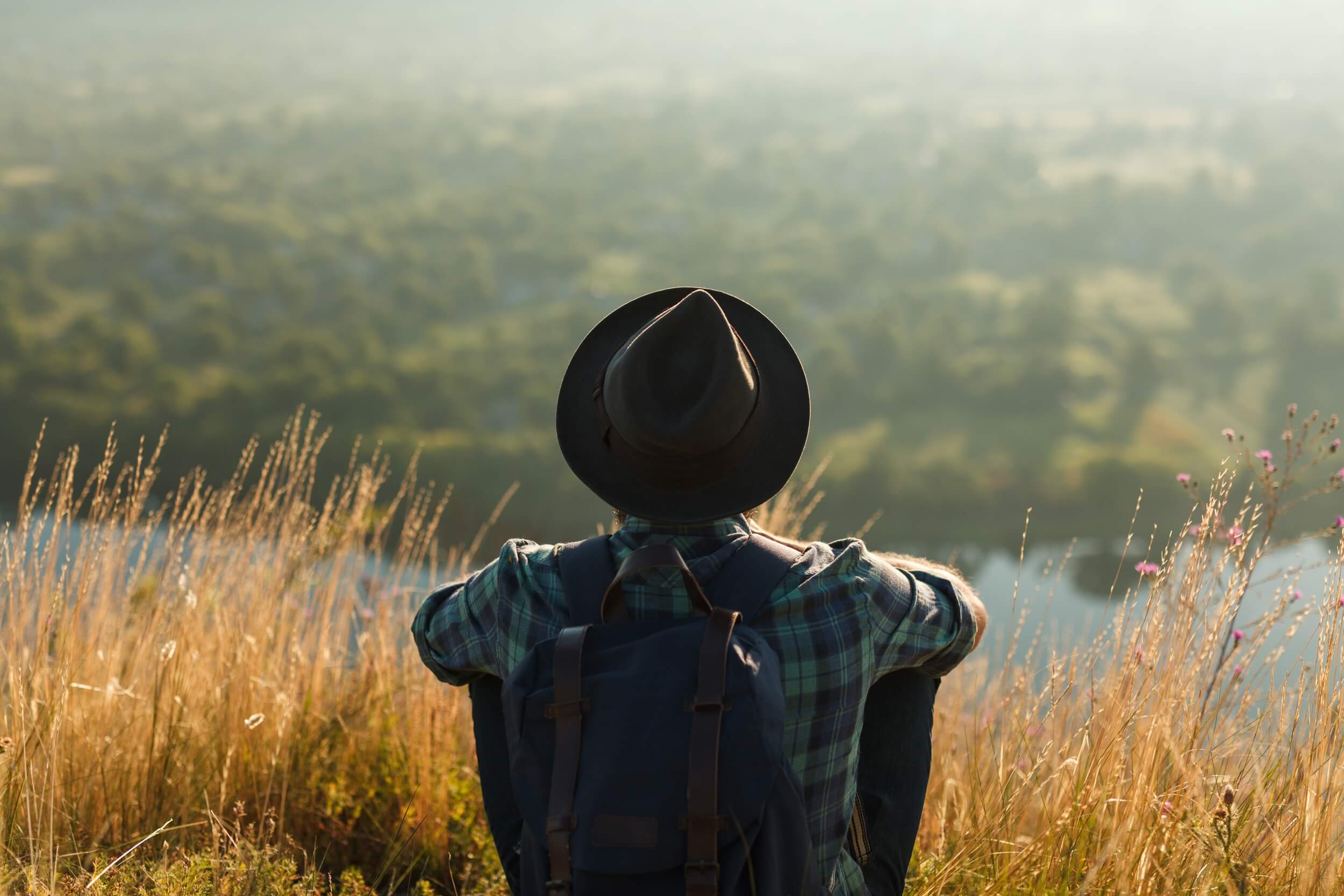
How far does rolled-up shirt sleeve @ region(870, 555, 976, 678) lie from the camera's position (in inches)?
58.5

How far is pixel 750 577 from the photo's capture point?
56.9 inches

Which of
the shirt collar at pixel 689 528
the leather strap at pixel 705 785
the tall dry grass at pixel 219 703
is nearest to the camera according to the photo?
the leather strap at pixel 705 785

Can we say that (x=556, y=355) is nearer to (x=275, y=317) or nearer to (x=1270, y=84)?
(x=275, y=317)

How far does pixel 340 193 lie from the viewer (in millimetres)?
44125

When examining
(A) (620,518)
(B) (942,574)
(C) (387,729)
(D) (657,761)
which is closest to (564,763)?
(D) (657,761)

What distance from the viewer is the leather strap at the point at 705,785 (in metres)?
1.23

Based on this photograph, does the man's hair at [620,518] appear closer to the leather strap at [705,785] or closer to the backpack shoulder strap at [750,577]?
the backpack shoulder strap at [750,577]

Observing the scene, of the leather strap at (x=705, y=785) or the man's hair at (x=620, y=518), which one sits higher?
the man's hair at (x=620, y=518)

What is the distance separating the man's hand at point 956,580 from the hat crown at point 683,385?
40 centimetres

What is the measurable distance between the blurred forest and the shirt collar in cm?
1578

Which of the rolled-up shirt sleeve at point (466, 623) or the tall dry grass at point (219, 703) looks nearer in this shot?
the rolled-up shirt sleeve at point (466, 623)

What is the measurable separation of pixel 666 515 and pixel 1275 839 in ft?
3.94

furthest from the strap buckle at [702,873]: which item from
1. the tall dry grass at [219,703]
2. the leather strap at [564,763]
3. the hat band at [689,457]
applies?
the tall dry grass at [219,703]

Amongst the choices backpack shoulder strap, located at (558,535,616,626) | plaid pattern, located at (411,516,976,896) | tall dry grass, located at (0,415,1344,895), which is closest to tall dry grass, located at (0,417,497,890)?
tall dry grass, located at (0,415,1344,895)
